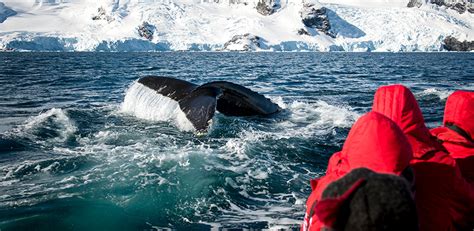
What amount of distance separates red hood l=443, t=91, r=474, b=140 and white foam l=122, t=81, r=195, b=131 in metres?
5.84

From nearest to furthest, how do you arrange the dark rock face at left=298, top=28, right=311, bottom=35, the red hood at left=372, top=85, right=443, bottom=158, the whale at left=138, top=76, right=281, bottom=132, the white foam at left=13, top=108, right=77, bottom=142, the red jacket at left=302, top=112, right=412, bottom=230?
the red jacket at left=302, top=112, right=412, bottom=230 → the red hood at left=372, top=85, right=443, bottom=158 → the whale at left=138, top=76, right=281, bottom=132 → the white foam at left=13, top=108, right=77, bottom=142 → the dark rock face at left=298, top=28, right=311, bottom=35

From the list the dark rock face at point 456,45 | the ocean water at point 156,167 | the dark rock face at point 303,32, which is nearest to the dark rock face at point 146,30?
the dark rock face at point 303,32

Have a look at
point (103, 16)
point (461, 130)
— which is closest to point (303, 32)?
point (103, 16)

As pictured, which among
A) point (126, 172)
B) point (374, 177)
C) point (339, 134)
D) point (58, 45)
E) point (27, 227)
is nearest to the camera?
point (374, 177)

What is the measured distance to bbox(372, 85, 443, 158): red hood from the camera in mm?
2517

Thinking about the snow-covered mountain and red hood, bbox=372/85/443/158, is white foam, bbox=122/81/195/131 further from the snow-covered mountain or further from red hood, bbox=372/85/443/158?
the snow-covered mountain

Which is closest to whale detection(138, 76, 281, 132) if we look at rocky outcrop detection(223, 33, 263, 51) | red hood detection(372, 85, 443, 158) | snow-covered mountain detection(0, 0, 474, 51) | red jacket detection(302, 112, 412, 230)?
red hood detection(372, 85, 443, 158)

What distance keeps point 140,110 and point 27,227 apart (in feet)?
22.3

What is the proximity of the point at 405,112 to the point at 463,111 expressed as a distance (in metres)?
0.97

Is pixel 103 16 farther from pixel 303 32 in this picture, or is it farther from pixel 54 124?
pixel 54 124

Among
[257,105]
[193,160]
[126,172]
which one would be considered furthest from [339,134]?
[126,172]

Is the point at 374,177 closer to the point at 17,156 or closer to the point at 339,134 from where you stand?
the point at 17,156

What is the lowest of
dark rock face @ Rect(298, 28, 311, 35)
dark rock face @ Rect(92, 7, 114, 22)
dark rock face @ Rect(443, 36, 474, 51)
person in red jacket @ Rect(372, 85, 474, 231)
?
dark rock face @ Rect(443, 36, 474, 51)

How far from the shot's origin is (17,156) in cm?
706
